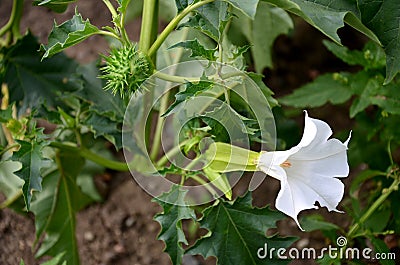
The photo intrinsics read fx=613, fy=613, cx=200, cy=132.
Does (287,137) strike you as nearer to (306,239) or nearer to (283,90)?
(306,239)

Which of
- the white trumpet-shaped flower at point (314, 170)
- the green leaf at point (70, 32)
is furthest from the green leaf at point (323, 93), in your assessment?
the green leaf at point (70, 32)

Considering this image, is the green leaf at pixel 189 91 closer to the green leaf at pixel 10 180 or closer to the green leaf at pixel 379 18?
the green leaf at pixel 379 18

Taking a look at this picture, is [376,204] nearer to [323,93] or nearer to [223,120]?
[323,93]

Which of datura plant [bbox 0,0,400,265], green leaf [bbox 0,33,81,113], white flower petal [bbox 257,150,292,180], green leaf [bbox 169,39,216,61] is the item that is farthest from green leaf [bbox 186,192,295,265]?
green leaf [bbox 0,33,81,113]

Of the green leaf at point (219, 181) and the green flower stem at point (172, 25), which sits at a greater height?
the green flower stem at point (172, 25)

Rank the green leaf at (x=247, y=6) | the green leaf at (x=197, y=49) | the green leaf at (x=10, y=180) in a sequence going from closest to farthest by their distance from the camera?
the green leaf at (x=247, y=6) < the green leaf at (x=197, y=49) < the green leaf at (x=10, y=180)

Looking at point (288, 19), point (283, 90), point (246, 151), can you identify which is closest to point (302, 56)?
point (283, 90)

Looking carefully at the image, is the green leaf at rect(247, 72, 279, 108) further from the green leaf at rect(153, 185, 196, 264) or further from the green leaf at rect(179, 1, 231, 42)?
the green leaf at rect(153, 185, 196, 264)
